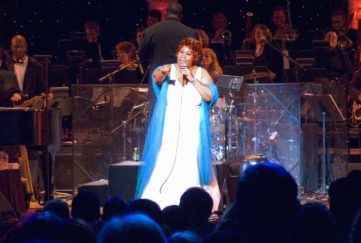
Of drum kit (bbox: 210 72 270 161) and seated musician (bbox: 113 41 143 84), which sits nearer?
drum kit (bbox: 210 72 270 161)

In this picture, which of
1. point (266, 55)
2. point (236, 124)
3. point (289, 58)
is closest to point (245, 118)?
point (236, 124)

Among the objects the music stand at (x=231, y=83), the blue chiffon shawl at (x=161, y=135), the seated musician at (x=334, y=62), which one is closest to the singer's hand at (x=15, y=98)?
the music stand at (x=231, y=83)

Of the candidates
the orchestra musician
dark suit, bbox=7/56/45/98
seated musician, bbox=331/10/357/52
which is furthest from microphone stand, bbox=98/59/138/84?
seated musician, bbox=331/10/357/52

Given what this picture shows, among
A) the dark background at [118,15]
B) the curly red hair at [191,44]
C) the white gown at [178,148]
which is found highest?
the dark background at [118,15]

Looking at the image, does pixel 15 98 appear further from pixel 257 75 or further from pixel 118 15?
pixel 118 15

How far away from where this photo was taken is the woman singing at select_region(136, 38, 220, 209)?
9711mm

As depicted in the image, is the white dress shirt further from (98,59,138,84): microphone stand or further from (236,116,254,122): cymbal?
(236,116,254,122): cymbal

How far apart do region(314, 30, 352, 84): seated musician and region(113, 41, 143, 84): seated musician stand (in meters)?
2.79

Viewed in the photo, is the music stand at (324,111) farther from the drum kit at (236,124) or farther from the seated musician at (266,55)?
the seated musician at (266,55)

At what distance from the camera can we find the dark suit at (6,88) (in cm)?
1268

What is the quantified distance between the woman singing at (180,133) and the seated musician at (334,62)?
493cm

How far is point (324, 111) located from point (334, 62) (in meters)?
2.27

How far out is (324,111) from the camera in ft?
41.7

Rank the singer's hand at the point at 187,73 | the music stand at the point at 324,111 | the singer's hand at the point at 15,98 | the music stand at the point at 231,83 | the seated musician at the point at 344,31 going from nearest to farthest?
the singer's hand at the point at 187,73 < the music stand at the point at 231,83 < the singer's hand at the point at 15,98 < the music stand at the point at 324,111 < the seated musician at the point at 344,31
